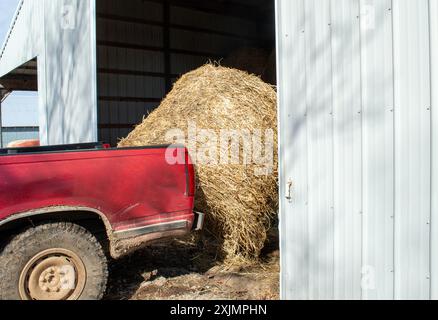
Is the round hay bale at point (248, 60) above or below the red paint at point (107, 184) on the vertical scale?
above

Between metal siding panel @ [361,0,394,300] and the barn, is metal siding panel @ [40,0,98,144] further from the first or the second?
metal siding panel @ [361,0,394,300]

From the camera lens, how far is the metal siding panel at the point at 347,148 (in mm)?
2955

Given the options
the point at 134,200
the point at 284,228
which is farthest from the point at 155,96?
the point at 284,228

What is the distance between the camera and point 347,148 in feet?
9.87

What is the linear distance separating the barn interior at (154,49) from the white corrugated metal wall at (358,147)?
747cm

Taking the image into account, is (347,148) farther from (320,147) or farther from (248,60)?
(248,60)

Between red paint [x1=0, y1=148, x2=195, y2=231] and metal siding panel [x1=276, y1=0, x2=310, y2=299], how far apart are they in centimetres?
126

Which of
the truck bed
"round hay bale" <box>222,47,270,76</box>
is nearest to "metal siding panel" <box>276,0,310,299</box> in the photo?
the truck bed

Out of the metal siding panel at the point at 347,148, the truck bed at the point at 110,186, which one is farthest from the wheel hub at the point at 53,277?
the metal siding panel at the point at 347,148

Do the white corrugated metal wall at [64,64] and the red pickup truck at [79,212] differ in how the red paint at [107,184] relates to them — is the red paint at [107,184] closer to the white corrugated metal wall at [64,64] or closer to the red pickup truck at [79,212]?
the red pickup truck at [79,212]

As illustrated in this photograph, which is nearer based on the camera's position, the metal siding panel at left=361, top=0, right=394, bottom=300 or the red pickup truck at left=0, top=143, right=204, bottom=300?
the metal siding panel at left=361, top=0, right=394, bottom=300

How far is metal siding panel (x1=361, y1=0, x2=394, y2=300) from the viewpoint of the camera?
9.13 feet

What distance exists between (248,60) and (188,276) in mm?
8444

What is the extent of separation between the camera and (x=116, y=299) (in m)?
4.33
